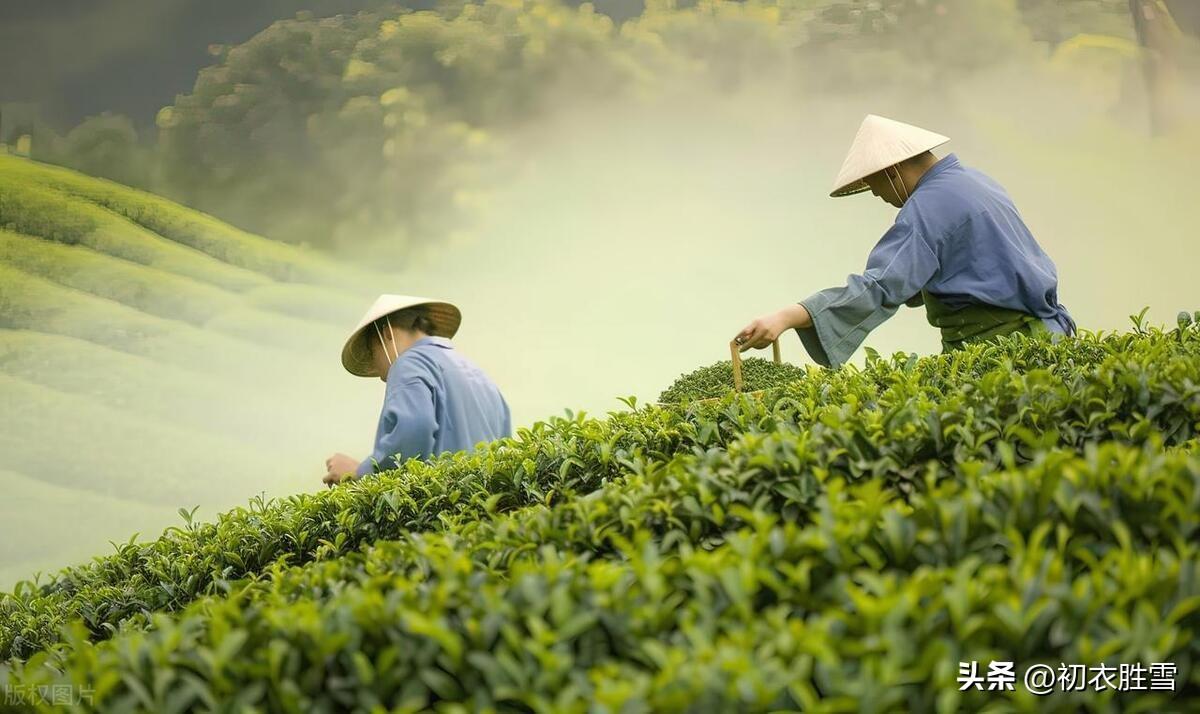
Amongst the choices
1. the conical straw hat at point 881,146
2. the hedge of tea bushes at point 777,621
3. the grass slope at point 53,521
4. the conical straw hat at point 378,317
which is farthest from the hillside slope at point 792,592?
the grass slope at point 53,521

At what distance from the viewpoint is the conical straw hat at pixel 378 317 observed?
4.38 meters

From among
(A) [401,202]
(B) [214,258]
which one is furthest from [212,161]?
(A) [401,202]

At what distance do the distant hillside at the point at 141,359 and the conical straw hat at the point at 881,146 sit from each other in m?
7.25

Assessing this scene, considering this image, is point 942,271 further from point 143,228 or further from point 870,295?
point 143,228

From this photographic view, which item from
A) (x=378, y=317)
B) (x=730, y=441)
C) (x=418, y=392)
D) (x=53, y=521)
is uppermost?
(x=378, y=317)

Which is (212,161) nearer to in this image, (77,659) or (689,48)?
(689,48)

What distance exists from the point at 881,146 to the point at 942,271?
492 millimetres

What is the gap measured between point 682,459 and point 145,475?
28.4ft

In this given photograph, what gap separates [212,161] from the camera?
35.9 ft

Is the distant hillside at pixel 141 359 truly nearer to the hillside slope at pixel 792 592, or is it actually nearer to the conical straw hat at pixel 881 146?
the conical straw hat at pixel 881 146

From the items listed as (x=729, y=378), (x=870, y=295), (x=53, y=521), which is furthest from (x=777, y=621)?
(x=53, y=521)

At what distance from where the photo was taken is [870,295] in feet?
11.2

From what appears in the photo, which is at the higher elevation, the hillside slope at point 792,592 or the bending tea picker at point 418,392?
the bending tea picker at point 418,392

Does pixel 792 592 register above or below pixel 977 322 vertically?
below
